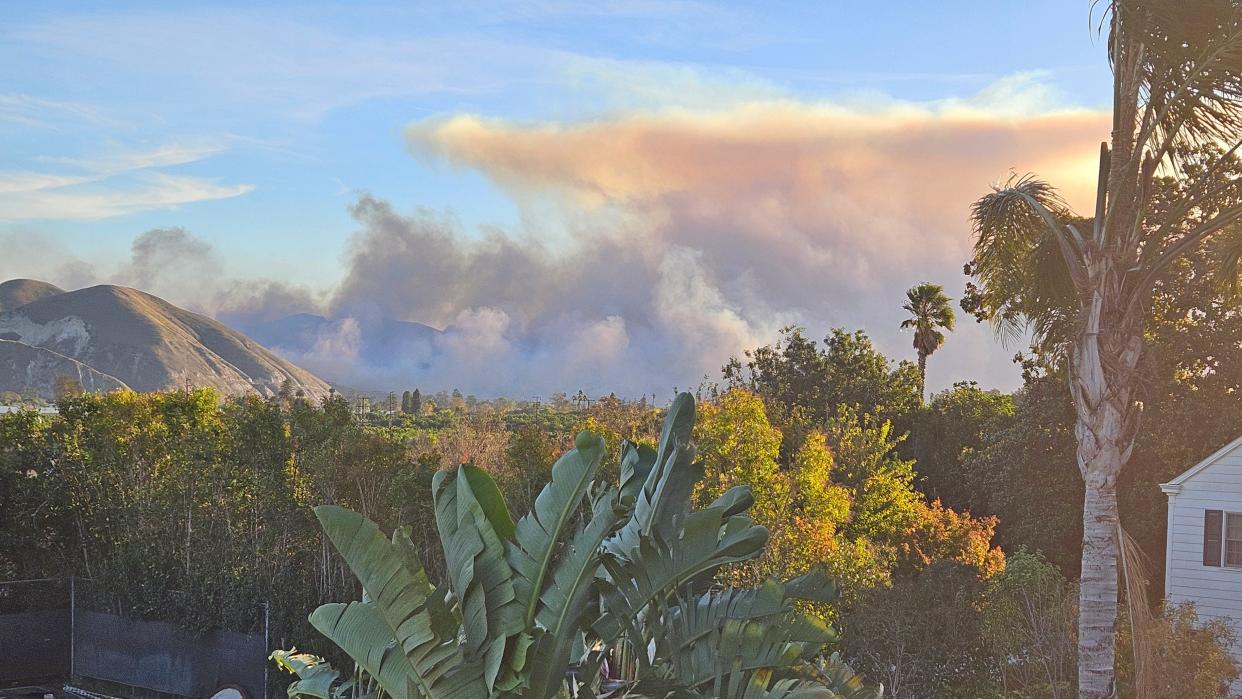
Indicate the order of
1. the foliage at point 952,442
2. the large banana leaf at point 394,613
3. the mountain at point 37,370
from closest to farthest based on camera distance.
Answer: the large banana leaf at point 394,613 → the foliage at point 952,442 → the mountain at point 37,370

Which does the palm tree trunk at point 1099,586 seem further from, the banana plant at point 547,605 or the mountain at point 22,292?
the mountain at point 22,292

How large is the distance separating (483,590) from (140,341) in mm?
80942

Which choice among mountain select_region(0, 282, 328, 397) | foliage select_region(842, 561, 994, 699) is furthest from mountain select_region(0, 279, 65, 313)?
foliage select_region(842, 561, 994, 699)

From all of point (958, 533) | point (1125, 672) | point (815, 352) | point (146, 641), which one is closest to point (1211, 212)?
point (958, 533)

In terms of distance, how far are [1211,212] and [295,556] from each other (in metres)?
13.6

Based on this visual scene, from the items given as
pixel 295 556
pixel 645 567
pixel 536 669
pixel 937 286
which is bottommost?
pixel 295 556

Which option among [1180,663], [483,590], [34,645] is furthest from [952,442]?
[483,590]

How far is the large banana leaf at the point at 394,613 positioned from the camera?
4.34 metres

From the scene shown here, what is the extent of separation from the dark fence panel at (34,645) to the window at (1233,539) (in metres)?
15.5

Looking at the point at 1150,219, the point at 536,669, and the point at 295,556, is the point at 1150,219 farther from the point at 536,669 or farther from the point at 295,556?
the point at 536,669

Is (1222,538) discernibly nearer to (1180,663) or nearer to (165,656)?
(1180,663)

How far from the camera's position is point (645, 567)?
4742mm

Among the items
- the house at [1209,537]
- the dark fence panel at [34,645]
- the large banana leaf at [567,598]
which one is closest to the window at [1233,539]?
the house at [1209,537]

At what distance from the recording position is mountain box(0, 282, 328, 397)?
74250 millimetres
